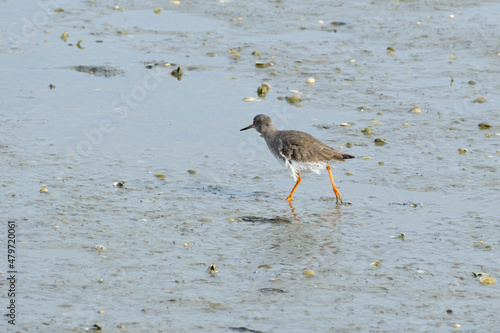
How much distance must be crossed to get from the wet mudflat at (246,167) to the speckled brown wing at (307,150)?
448mm

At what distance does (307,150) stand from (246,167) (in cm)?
108

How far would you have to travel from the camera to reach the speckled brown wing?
9.95 m

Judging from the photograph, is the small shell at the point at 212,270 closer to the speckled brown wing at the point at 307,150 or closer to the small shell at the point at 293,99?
the speckled brown wing at the point at 307,150

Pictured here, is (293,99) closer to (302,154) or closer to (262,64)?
(262,64)

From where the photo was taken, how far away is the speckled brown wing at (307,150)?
9.95m

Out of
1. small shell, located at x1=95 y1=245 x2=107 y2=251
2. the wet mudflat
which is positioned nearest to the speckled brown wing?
the wet mudflat

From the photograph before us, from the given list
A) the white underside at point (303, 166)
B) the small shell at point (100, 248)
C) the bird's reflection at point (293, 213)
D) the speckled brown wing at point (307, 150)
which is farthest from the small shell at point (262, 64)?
the small shell at point (100, 248)

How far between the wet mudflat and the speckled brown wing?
0.45 meters

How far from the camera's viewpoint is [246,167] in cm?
1075

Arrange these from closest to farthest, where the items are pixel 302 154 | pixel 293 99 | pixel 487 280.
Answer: pixel 487 280 < pixel 302 154 < pixel 293 99

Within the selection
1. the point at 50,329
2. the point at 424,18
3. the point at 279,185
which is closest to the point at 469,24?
the point at 424,18

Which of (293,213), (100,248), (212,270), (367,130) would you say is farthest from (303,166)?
(100,248)

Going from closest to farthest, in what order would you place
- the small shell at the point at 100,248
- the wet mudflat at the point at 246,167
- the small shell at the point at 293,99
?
1. the wet mudflat at the point at 246,167
2. the small shell at the point at 100,248
3. the small shell at the point at 293,99

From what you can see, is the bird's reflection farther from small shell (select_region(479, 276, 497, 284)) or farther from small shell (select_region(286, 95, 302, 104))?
small shell (select_region(286, 95, 302, 104))
